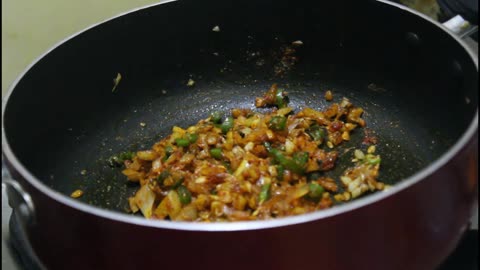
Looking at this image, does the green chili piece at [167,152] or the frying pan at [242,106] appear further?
the green chili piece at [167,152]

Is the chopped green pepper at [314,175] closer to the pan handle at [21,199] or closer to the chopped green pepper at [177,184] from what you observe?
the chopped green pepper at [177,184]

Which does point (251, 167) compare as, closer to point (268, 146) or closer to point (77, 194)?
point (268, 146)

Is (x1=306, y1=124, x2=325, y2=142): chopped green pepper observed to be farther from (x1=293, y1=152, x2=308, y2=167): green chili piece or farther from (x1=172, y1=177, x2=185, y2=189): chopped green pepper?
(x1=172, y1=177, x2=185, y2=189): chopped green pepper

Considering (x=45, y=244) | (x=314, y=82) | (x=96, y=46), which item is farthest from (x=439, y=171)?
(x=96, y=46)

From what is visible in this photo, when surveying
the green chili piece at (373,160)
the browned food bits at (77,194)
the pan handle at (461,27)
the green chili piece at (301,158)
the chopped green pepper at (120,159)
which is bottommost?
the green chili piece at (373,160)

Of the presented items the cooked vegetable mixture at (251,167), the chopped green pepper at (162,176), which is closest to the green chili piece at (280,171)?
the cooked vegetable mixture at (251,167)

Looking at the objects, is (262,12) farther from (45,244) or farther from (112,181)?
(45,244)

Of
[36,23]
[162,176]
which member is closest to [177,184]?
[162,176]
